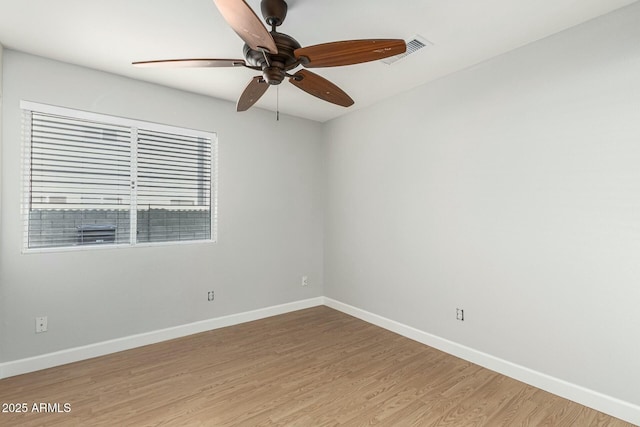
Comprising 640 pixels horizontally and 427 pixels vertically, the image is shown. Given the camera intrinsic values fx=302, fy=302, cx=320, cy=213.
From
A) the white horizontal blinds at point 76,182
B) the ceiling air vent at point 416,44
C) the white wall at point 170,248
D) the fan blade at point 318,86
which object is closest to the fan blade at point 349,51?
the fan blade at point 318,86

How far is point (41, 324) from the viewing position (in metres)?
2.55

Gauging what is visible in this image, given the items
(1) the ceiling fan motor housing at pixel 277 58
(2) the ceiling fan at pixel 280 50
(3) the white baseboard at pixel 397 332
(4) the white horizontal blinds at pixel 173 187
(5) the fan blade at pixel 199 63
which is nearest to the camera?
(2) the ceiling fan at pixel 280 50

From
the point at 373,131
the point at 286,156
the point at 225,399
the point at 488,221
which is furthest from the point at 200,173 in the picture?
the point at 488,221

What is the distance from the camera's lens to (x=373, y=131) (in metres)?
3.64

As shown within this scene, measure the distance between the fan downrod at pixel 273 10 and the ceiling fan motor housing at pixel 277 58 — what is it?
0.66 ft

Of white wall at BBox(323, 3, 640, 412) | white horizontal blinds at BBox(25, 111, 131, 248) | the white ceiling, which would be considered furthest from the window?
white wall at BBox(323, 3, 640, 412)

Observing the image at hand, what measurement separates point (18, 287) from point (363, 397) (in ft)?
9.48

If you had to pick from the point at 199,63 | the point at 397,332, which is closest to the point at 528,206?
the point at 397,332

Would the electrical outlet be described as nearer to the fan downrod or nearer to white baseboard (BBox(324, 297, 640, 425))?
the fan downrod

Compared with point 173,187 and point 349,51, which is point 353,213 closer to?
point 173,187

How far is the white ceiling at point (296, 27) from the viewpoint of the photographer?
1.92 meters

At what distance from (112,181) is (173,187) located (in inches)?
21.9

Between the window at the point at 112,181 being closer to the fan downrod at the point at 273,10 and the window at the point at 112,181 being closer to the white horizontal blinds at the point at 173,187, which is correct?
the white horizontal blinds at the point at 173,187

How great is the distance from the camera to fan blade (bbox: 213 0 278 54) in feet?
4.03
